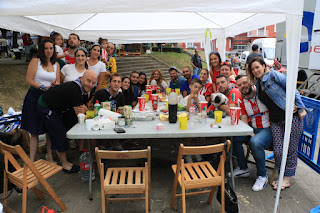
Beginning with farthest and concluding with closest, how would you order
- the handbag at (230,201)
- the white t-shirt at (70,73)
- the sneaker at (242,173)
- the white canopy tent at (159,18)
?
the white t-shirt at (70,73)
the sneaker at (242,173)
the white canopy tent at (159,18)
the handbag at (230,201)

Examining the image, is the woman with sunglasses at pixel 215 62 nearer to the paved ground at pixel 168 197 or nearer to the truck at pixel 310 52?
the paved ground at pixel 168 197

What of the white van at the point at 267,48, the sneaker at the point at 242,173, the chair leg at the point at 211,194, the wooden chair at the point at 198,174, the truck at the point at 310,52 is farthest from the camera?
the white van at the point at 267,48

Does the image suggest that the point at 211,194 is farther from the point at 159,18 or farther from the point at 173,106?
the point at 159,18

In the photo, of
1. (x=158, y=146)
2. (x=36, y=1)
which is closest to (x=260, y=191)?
(x=158, y=146)

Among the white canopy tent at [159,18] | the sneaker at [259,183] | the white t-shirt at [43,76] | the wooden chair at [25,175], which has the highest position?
the white canopy tent at [159,18]

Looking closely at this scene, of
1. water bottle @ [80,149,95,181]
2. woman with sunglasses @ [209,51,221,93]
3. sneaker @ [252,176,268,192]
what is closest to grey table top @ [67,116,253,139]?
water bottle @ [80,149,95,181]

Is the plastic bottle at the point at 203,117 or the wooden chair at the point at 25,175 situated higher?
the plastic bottle at the point at 203,117

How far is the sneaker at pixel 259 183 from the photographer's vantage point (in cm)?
315

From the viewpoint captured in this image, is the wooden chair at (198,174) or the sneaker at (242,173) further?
the sneaker at (242,173)

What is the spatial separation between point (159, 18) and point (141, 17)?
0.47 meters

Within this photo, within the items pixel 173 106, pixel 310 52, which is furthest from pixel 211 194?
pixel 310 52

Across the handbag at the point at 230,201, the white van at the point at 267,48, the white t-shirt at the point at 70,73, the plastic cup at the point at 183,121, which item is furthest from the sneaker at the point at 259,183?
the white van at the point at 267,48

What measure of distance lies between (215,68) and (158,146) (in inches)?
78.3

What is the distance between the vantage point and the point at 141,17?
6059 mm
